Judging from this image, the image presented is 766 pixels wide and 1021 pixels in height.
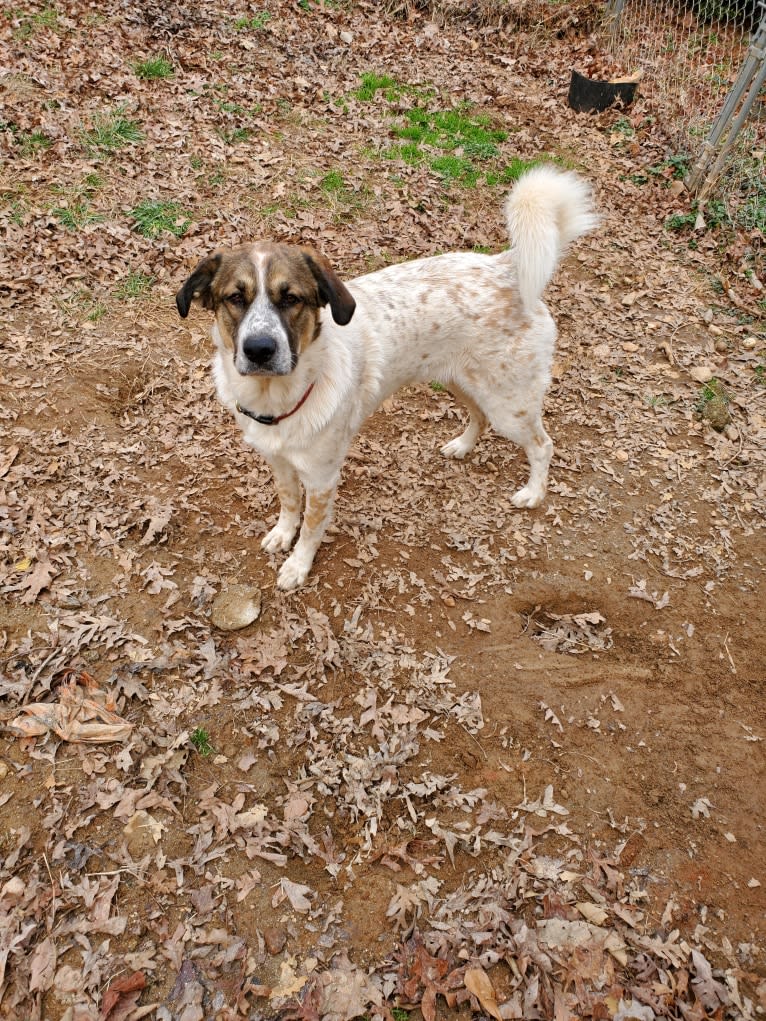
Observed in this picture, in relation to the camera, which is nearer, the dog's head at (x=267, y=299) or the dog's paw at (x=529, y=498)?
the dog's head at (x=267, y=299)

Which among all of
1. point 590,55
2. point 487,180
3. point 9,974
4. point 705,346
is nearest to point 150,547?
point 9,974

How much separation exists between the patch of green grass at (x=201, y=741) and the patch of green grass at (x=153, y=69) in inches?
329

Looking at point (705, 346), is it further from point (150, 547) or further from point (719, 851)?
point (150, 547)

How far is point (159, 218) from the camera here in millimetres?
6371

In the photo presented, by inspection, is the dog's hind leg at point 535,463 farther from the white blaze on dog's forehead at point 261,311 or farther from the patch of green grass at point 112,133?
the patch of green grass at point 112,133

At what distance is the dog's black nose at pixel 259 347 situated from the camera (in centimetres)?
284

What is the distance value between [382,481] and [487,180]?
497cm

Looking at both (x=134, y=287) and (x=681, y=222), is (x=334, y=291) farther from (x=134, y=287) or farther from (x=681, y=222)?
(x=681, y=222)

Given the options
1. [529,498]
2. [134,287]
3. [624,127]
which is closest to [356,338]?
[529,498]

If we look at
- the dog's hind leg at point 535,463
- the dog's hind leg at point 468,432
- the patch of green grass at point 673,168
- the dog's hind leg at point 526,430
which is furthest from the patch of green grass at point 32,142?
the patch of green grass at point 673,168

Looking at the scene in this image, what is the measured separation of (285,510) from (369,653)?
1.14 metres

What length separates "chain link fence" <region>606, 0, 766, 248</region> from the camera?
719 centimetres

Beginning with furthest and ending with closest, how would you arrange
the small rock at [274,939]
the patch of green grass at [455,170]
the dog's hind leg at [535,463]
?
the patch of green grass at [455,170], the dog's hind leg at [535,463], the small rock at [274,939]

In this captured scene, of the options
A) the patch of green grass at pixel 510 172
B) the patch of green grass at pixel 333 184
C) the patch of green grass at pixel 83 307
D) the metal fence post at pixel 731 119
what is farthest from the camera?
the patch of green grass at pixel 510 172
